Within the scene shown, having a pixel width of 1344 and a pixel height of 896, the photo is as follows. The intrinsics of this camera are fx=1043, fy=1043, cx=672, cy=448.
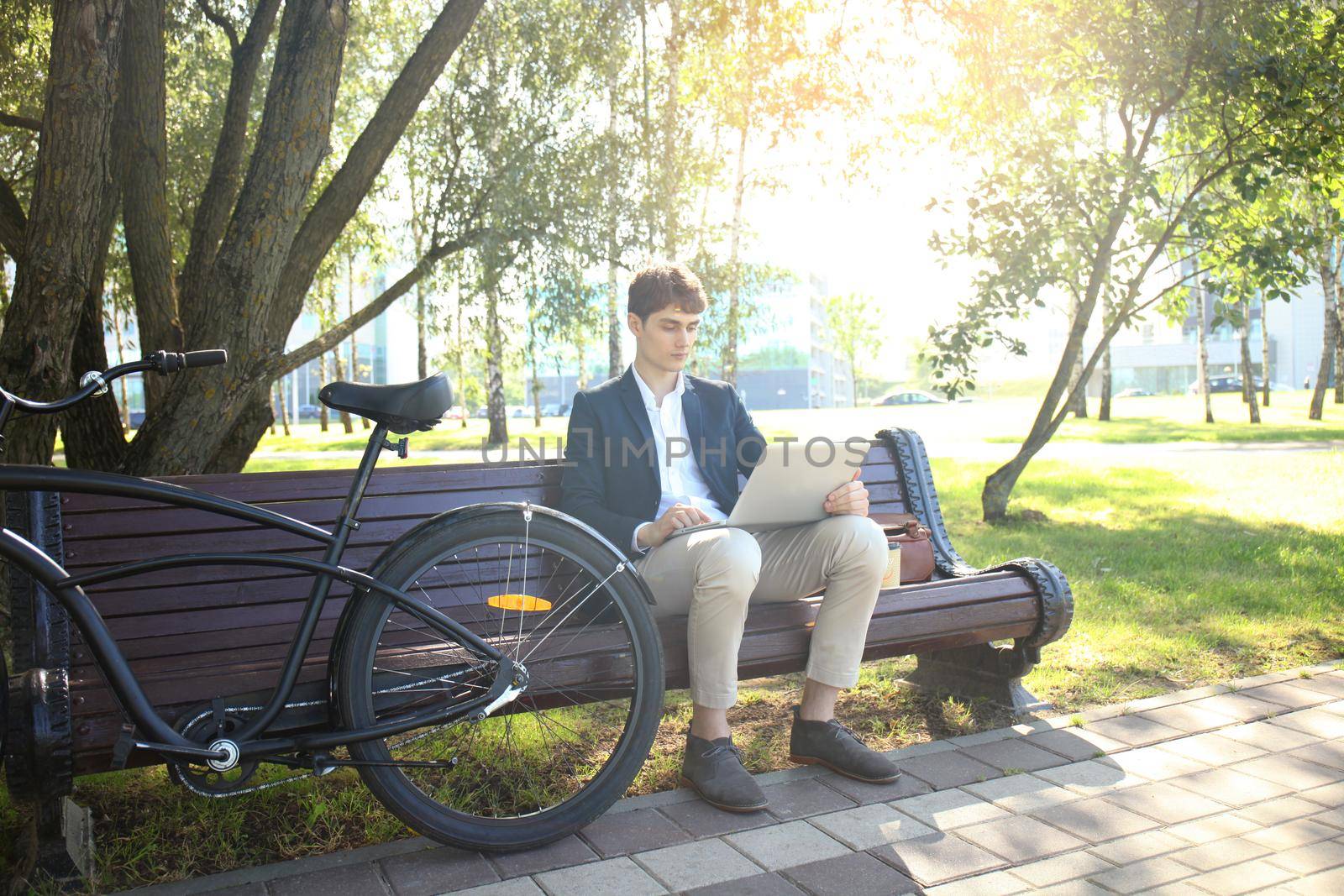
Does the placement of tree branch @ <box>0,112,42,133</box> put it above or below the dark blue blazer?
above

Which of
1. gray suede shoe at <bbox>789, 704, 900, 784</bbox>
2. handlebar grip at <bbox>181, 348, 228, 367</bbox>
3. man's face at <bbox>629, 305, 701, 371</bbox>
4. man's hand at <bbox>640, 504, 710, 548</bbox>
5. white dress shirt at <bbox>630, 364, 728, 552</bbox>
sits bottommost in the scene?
gray suede shoe at <bbox>789, 704, 900, 784</bbox>

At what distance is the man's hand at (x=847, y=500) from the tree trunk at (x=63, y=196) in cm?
294

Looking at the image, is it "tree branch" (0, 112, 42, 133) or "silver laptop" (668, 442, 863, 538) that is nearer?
→ "silver laptop" (668, 442, 863, 538)

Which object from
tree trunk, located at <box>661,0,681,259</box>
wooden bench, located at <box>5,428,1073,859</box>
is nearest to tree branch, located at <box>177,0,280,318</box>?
wooden bench, located at <box>5,428,1073,859</box>

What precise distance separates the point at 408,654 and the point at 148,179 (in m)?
4.01

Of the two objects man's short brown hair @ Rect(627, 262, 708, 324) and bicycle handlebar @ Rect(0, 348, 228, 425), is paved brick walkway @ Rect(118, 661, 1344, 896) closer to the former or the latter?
bicycle handlebar @ Rect(0, 348, 228, 425)

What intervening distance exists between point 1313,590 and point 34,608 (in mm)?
5871

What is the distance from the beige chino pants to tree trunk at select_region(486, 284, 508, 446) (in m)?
7.33

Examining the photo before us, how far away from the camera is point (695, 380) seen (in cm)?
371

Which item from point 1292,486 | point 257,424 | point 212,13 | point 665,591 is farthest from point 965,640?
point 1292,486

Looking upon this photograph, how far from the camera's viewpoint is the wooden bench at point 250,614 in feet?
7.74

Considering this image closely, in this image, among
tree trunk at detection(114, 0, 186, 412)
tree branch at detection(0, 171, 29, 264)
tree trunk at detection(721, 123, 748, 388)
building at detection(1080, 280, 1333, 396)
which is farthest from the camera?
building at detection(1080, 280, 1333, 396)

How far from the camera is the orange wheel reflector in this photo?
9.91ft

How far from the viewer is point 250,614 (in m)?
2.97
